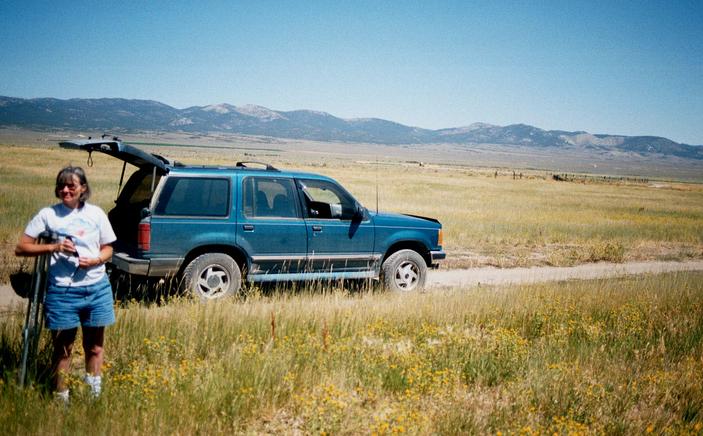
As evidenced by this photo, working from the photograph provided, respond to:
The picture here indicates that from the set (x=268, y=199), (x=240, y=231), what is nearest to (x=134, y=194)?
(x=240, y=231)

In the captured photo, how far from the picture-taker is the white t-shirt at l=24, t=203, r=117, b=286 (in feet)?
12.2

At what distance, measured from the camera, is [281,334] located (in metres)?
5.67

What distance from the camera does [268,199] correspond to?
7.84m

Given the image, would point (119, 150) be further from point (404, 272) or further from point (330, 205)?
point (404, 272)

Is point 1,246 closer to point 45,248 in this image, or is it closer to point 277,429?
point 45,248

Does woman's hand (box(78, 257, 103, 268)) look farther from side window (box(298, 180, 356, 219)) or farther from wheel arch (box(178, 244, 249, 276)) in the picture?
side window (box(298, 180, 356, 219))

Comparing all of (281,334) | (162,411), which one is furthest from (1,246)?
(162,411)

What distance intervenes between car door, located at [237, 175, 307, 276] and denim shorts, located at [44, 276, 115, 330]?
347cm

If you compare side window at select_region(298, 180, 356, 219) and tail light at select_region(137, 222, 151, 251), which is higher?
side window at select_region(298, 180, 356, 219)

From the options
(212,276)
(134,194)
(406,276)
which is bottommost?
(406,276)

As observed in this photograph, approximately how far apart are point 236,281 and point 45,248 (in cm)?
381

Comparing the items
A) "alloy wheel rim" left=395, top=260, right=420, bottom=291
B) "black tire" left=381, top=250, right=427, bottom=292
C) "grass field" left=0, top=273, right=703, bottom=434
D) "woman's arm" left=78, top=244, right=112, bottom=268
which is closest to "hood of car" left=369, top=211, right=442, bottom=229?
"black tire" left=381, top=250, right=427, bottom=292

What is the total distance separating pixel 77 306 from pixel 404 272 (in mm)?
5701

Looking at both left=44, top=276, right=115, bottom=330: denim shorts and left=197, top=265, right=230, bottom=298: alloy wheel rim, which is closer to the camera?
left=44, top=276, right=115, bottom=330: denim shorts
